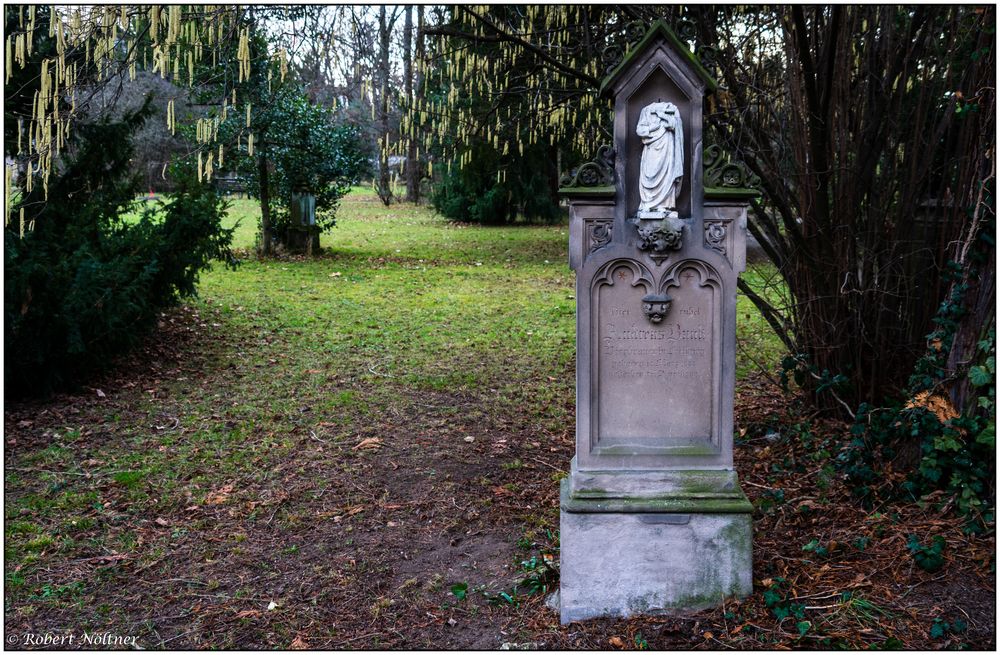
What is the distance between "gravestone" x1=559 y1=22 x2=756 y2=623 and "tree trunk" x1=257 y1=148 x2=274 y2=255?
14.4 m

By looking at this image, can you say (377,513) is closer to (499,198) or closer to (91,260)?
(91,260)

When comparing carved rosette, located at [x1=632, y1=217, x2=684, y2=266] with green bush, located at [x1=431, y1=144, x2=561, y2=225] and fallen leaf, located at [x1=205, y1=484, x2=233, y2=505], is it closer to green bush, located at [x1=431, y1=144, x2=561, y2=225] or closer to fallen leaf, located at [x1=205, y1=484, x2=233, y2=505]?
fallen leaf, located at [x1=205, y1=484, x2=233, y2=505]

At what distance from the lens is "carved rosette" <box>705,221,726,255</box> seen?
4.42 meters

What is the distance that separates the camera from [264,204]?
18.4m

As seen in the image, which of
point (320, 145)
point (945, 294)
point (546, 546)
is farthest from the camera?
point (320, 145)

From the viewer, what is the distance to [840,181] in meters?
6.74

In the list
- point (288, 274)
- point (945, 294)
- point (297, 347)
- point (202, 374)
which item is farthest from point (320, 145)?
point (945, 294)

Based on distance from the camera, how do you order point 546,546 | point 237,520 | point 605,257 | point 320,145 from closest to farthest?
point 605,257
point 546,546
point 237,520
point 320,145

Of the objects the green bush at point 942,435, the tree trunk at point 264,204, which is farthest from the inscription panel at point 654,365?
the tree trunk at point 264,204

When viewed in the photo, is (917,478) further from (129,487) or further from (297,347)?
(297,347)

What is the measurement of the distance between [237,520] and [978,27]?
5.90 m

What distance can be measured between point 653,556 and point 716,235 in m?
1.69

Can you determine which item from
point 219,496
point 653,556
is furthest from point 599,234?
point 219,496

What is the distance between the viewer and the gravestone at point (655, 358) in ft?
14.4
